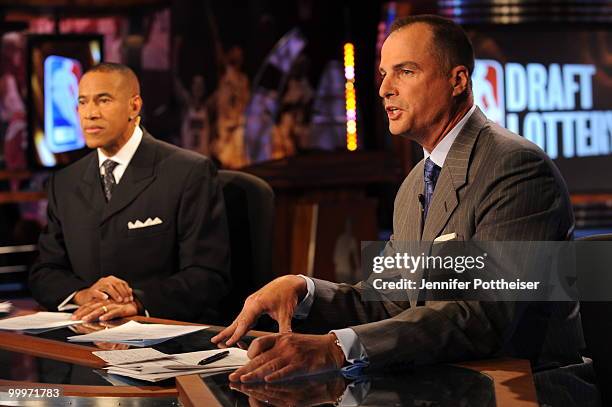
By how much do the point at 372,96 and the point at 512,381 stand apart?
650cm

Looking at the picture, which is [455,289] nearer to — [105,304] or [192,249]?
[105,304]

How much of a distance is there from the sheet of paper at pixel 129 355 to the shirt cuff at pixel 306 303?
28cm

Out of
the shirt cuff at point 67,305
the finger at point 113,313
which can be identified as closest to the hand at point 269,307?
the finger at point 113,313

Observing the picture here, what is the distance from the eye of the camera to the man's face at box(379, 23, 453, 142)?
2082mm

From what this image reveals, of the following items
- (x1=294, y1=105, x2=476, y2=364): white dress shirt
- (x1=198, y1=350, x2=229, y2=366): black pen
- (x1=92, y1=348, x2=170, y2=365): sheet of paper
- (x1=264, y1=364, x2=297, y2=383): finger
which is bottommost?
(x1=92, y1=348, x2=170, y2=365): sheet of paper

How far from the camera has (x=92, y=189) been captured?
A: 2.98 metres

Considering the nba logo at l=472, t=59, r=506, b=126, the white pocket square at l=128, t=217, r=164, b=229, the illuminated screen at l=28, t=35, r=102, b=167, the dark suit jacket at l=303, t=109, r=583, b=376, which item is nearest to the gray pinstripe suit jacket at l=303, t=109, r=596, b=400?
the dark suit jacket at l=303, t=109, r=583, b=376

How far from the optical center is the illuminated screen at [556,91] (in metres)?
5.73

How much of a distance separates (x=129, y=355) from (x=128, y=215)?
118 centimetres

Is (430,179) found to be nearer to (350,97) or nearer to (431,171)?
(431,171)

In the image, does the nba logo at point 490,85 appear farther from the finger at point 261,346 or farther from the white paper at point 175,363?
the finger at point 261,346

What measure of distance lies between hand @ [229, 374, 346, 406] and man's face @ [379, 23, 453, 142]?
0.72 m

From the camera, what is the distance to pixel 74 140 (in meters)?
6.55

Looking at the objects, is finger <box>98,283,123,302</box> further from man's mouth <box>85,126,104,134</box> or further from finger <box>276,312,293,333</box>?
finger <box>276,312,293,333</box>
